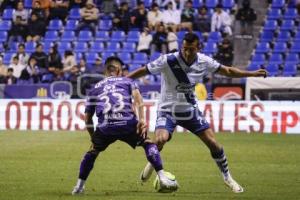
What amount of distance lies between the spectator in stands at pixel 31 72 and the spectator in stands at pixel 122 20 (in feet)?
12.5

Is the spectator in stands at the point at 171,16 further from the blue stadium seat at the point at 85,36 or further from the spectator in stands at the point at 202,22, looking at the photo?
the blue stadium seat at the point at 85,36

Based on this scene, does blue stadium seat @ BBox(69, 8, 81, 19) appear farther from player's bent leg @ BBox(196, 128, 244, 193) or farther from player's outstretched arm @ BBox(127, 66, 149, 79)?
player's bent leg @ BBox(196, 128, 244, 193)

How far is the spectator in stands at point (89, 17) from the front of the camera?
2869 centimetres

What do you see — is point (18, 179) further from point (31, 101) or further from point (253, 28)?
point (253, 28)

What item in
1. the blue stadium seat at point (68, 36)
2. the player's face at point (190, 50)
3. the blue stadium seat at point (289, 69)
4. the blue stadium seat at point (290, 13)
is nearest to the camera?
the player's face at point (190, 50)

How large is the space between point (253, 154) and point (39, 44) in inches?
469

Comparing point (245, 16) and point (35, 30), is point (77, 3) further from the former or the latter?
point (245, 16)

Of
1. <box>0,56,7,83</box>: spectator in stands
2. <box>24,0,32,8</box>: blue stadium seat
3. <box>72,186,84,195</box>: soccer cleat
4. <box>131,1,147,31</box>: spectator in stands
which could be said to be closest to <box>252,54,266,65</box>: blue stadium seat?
<box>131,1,147,31</box>: spectator in stands

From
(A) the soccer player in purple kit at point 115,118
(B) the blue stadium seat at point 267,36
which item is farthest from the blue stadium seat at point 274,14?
(A) the soccer player in purple kit at point 115,118

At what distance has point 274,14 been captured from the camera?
93.1ft

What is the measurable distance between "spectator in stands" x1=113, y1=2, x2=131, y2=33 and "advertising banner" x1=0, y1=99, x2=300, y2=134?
640 centimetres

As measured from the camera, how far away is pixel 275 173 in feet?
44.6

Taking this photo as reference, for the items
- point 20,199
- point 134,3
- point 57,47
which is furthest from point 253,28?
point 20,199

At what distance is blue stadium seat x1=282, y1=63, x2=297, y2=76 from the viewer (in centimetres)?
2587
